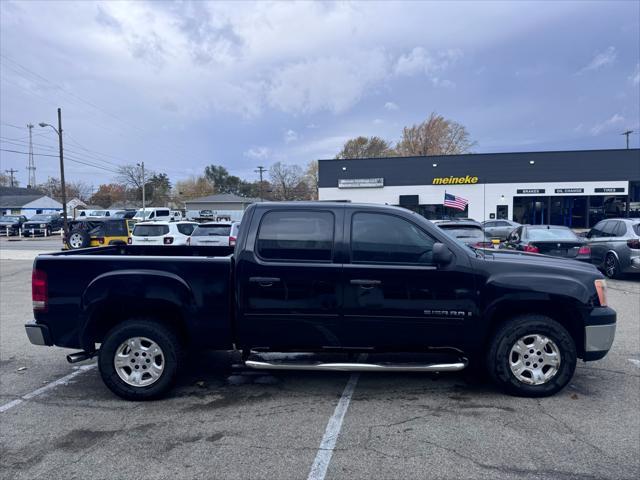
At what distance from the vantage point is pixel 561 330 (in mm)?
4156

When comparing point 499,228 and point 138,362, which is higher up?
point 499,228

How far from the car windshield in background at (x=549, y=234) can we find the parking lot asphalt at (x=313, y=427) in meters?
6.14

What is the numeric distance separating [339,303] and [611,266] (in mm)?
10561

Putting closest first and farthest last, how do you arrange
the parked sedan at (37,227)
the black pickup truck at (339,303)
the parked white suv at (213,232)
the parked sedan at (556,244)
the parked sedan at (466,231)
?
the black pickup truck at (339,303)
the parked sedan at (466,231)
the parked sedan at (556,244)
the parked white suv at (213,232)
the parked sedan at (37,227)

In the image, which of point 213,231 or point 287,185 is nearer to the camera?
Result: point 213,231

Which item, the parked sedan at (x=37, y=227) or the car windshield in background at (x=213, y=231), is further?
the parked sedan at (x=37, y=227)

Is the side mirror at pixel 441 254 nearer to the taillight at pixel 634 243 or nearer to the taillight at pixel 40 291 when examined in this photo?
the taillight at pixel 40 291

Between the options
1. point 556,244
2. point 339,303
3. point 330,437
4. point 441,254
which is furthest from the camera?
point 556,244

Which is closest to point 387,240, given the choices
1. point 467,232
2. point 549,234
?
point 467,232

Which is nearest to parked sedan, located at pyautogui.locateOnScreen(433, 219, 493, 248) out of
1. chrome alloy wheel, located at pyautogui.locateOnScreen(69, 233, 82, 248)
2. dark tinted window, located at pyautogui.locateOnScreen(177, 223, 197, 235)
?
dark tinted window, located at pyautogui.locateOnScreen(177, 223, 197, 235)

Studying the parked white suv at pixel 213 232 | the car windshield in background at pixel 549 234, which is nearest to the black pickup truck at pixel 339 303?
the car windshield in background at pixel 549 234

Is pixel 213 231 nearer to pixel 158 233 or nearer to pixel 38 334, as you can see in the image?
pixel 158 233

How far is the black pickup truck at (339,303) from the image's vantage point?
4148 mm

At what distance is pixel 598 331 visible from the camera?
13.8ft
